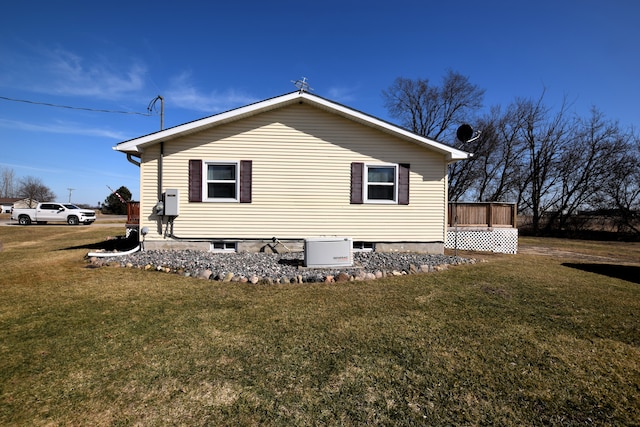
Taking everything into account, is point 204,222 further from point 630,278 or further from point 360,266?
point 630,278

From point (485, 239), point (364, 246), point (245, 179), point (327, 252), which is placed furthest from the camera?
point (485, 239)

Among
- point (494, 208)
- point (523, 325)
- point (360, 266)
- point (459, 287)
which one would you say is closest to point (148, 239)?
point (360, 266)

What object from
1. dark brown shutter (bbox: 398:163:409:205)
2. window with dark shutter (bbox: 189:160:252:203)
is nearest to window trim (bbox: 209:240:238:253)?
window with dark shutter (bbox: 189:160:252:203)

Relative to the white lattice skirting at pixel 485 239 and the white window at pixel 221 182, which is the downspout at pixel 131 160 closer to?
the white window at pixel 221 182

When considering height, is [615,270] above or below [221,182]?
below

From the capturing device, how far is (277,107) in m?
8.87

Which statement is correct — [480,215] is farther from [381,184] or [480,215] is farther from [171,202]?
[171,202]

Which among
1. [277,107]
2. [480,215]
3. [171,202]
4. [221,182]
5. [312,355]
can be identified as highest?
[277,107]

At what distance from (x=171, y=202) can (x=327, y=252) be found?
4.77 m

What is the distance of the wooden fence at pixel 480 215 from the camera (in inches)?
466

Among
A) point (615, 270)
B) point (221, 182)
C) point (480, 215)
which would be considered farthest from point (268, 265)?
point (615, 270)

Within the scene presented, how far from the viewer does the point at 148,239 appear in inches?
344

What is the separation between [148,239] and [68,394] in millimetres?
7018

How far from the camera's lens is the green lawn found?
2.30m
